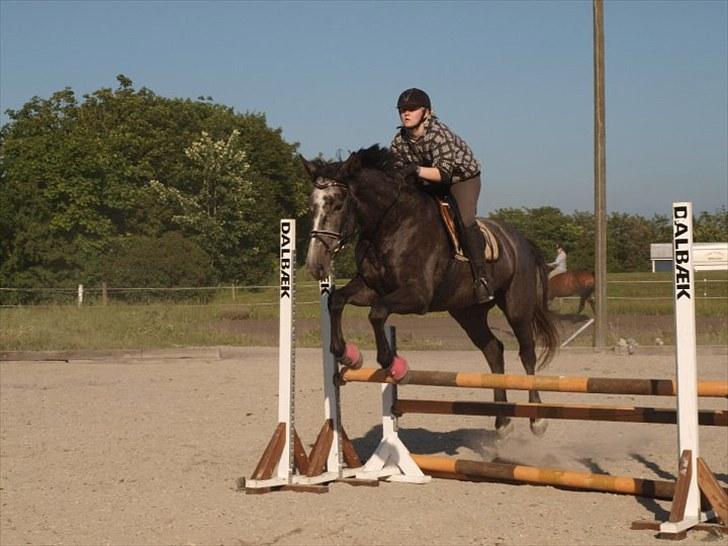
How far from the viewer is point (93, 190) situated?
41469mm

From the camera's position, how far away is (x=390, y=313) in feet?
21.1

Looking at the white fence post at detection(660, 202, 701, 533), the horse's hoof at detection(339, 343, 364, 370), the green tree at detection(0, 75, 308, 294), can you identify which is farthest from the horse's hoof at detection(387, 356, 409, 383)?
the green tree at detection(0, 75, 308, 294)

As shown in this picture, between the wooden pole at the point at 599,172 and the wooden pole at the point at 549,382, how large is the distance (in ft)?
34.3

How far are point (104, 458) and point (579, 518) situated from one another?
12.6 feet

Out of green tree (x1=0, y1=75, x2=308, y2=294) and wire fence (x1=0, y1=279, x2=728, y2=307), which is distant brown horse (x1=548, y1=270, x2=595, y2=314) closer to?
wire fence (x1=0, y1=279, x2=728, y2=307)

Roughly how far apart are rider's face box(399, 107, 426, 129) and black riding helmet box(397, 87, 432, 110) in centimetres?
3

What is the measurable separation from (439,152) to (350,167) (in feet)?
2.59

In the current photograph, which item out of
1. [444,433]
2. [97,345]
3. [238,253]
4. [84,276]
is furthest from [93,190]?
[444,433]

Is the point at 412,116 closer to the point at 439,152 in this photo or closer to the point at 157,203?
the point at 439,152

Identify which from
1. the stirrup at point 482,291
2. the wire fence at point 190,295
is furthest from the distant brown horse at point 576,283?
the stirrup at point 482,291

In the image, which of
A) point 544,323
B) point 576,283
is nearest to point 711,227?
point 576,283

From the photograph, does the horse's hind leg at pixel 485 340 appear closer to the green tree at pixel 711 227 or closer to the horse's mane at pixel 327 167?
the horse's mane at pixel 327 167

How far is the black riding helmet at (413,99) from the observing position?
22.5 ft

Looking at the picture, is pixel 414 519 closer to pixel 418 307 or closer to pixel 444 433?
pixel 418 307
